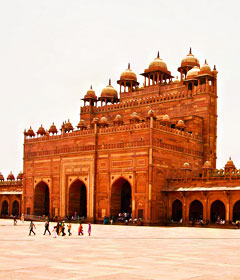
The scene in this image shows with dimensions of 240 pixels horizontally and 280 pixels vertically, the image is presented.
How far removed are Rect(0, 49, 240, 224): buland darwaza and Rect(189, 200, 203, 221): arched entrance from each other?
0.08 m

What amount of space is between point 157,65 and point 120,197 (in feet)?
48.7

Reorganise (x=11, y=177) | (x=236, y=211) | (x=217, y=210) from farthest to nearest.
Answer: (x=11, y=177) → (x=217, y=210) → (x=236, y=211)

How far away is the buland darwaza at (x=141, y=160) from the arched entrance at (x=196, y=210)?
8 centimetres

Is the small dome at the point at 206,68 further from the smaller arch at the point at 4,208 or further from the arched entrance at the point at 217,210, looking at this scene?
the smaller arch at the point at 4,208

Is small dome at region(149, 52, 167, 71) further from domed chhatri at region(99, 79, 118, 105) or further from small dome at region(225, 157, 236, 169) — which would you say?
small dome at region(225, 157, 236, 169)

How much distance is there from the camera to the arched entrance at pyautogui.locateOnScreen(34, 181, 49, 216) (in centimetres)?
4841

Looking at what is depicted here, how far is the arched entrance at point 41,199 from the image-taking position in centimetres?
4841

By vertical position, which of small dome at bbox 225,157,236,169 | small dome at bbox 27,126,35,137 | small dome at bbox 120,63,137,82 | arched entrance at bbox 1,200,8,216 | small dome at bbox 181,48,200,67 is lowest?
arched entrance at bbox 1,200,8,216

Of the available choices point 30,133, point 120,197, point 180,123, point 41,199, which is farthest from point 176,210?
point 30,133

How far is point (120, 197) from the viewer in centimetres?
4241

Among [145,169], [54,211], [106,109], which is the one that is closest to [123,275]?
[145,169]

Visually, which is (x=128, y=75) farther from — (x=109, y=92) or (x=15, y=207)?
(x=15, y=207)

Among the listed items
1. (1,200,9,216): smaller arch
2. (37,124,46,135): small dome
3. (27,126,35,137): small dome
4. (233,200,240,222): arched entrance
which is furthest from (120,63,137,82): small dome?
(233,200,240,222): arched entrance

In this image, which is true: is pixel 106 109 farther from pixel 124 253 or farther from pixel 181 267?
pixel 181 267
